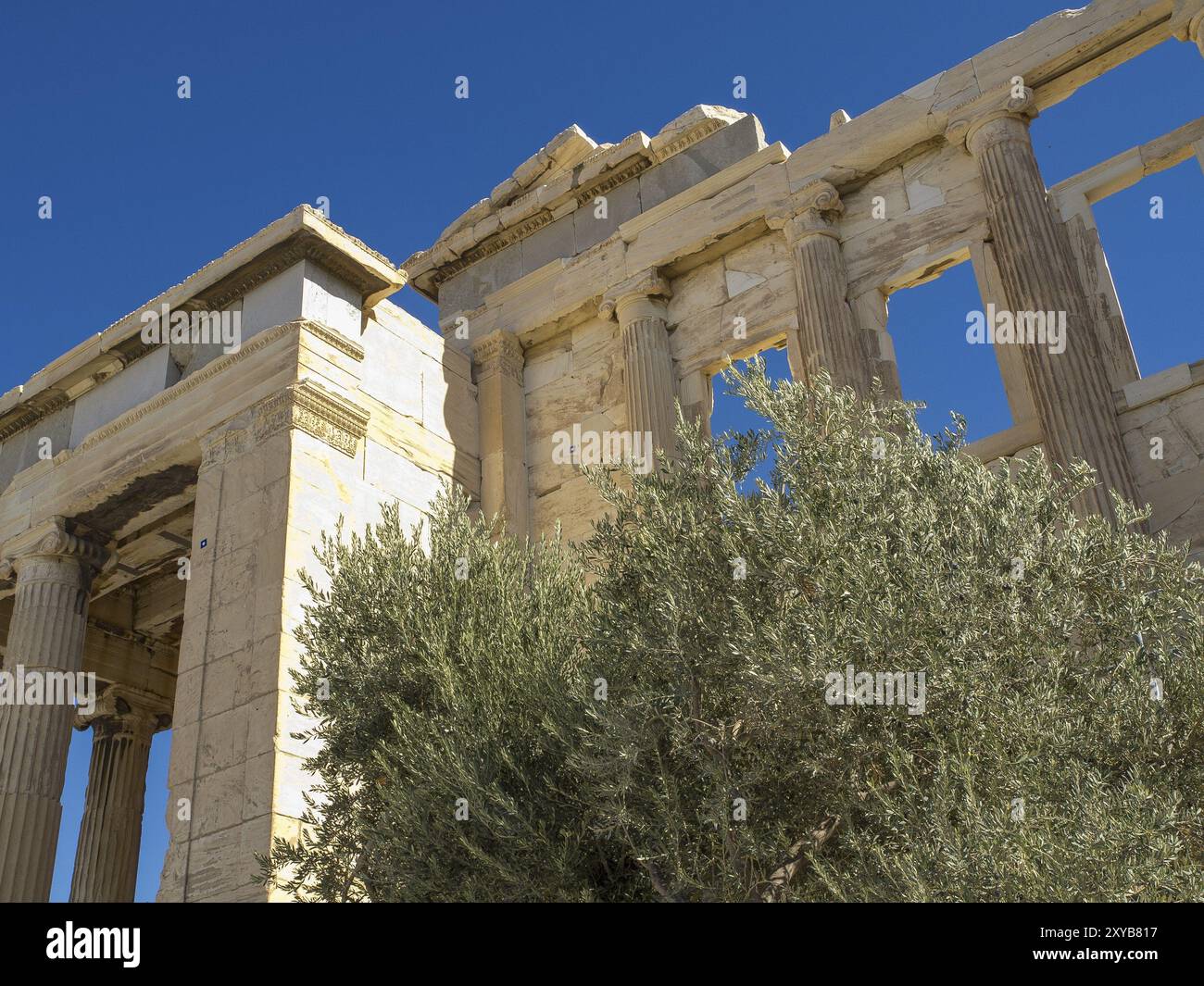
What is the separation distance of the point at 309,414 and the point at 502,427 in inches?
131

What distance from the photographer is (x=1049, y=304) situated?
484 inches

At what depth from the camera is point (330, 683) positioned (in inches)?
388

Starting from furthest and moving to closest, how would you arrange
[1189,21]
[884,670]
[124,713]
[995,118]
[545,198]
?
1. [124,713]
2. [545,198]
3. [995,118]
4. [1189,21]
5. [884,670]

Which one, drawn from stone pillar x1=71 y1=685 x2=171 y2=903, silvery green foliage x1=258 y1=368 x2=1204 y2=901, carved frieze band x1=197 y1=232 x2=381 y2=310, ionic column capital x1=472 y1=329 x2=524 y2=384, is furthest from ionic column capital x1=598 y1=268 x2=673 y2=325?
stone pillar x1=71 y1=685 x2=171 y2=903

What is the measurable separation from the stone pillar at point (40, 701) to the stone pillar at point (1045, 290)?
10.7 metres

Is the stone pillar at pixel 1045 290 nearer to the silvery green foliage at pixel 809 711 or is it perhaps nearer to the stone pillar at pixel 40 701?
the silvery green foliage at pixel 809 711

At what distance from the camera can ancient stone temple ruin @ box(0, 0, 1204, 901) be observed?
11.6m

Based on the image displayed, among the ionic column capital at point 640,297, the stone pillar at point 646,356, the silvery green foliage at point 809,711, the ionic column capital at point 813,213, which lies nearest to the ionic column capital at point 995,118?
the ionic column capital at point 813,213

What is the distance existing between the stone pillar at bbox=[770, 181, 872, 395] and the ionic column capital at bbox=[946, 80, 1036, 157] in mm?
1540

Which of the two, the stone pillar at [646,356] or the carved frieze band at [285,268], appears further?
the stone pillar at [646,356]

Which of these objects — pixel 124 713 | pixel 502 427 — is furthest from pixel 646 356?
pixel 124 713

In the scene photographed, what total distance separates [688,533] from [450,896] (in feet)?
9.38

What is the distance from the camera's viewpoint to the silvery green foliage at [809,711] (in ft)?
23.0

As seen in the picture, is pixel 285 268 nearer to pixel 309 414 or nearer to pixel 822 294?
pixel 309 414
